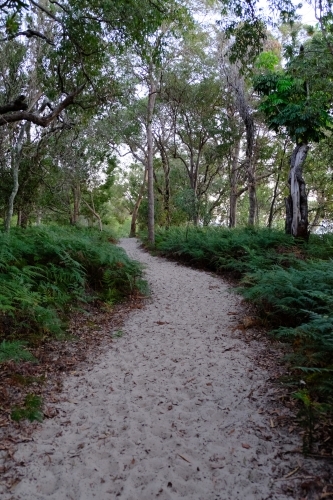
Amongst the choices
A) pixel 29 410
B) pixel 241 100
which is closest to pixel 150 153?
pixel 241 100

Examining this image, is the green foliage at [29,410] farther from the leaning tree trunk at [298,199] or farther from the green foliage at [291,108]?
the leaning tree trunk at [298,199]

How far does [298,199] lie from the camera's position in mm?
11031

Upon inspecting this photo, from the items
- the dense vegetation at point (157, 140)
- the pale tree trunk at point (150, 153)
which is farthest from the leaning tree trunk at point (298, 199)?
the pale tree trunk at point (150, 153)

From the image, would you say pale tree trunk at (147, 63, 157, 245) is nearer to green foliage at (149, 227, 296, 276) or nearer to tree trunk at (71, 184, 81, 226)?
green foliage at (149, 227, 296, 276)

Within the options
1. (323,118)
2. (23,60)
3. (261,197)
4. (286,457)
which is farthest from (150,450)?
(261,197)

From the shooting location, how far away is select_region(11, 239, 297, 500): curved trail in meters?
2.50

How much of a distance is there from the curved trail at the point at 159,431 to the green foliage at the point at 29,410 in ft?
0.49

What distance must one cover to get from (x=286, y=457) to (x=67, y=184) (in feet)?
49.2

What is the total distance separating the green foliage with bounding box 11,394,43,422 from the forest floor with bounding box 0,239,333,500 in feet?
0.39

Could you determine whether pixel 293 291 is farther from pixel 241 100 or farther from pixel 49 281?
pixel 241 100

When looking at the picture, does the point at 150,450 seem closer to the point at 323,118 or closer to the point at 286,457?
the point at 286,457

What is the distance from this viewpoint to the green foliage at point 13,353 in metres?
4.05

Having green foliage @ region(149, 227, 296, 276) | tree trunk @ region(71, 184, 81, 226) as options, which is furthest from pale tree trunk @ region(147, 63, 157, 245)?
tree trunk @ region(71, 184, 81, 226)

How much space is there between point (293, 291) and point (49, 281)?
4609mm
